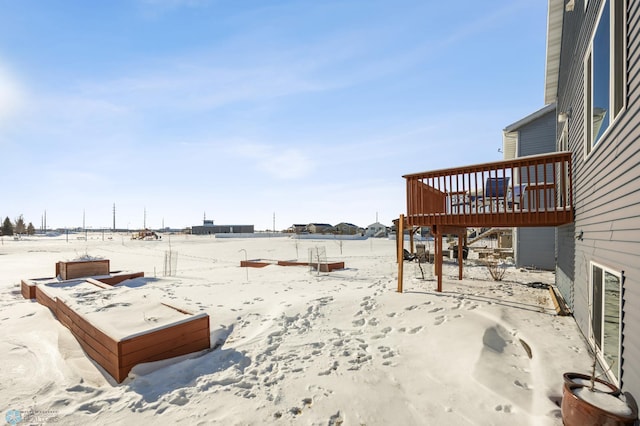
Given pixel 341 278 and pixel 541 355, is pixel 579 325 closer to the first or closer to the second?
pixel 541 355

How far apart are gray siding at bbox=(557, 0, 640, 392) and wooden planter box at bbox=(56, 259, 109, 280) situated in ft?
44.0

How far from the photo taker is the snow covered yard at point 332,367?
342 centimetres

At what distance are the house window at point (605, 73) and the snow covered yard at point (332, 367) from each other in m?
3.14

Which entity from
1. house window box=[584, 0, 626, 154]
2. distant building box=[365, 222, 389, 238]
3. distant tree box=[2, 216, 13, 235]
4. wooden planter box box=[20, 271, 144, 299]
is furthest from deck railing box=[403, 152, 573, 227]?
distant tree box=[2, 216, 13, 235]

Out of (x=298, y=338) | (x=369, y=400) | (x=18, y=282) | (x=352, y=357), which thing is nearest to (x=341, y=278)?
(x=298, y=338)

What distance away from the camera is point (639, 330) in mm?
2791

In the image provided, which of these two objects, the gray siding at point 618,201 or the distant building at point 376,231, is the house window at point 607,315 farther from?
the distant building at point 376,231

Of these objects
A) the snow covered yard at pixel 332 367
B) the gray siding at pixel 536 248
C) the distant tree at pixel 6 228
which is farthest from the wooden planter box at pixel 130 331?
the distant tree at pixel 6 228

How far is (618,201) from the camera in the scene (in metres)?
3.36

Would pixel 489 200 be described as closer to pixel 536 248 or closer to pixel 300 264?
pixel 536 248

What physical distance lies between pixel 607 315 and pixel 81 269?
44.3 ft

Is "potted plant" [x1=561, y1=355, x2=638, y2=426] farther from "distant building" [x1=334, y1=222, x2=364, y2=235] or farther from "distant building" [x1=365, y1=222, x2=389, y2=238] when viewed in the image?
"distant building" [x1=334, y1=222, x2=364, y2=235]

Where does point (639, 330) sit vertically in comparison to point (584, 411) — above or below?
above

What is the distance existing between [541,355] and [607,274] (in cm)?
139
